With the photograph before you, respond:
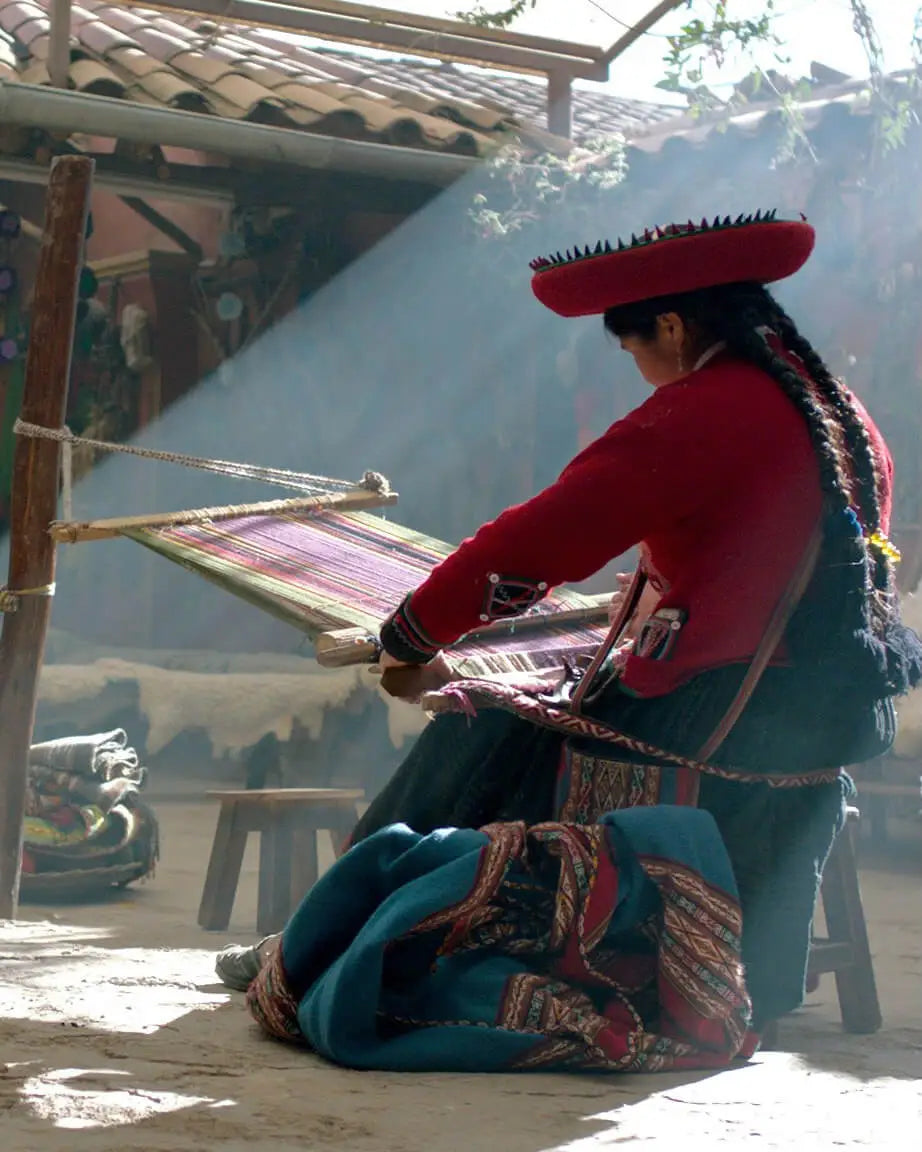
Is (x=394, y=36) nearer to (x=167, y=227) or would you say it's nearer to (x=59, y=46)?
(x=59, y=46)

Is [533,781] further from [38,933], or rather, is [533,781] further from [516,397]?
[516,397]

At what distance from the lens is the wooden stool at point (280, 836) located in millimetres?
5281

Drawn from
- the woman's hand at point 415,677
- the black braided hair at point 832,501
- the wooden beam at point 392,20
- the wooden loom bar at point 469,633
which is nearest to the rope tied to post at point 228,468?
the wooden loom bar at point 469,633

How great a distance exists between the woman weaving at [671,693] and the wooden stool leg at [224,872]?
232 centimetres

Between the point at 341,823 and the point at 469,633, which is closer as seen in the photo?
the point at 469,633

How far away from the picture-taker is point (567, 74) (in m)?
7.61

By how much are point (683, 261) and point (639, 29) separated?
447 centimetres

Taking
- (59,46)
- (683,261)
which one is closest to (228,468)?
(683,261)

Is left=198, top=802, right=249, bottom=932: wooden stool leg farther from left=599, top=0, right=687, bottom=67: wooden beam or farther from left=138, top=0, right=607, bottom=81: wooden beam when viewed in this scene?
left=599, top=0, right=687, bottom=67: wooden beam

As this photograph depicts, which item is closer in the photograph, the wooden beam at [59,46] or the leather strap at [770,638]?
the leather strap at [770,638]

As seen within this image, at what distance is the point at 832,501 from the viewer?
282cm

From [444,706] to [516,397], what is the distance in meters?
5.44

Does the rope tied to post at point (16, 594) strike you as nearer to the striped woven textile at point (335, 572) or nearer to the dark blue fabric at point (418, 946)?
the striped woven textile at point (335, 572)

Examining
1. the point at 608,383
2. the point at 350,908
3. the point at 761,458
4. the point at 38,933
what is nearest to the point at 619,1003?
the point at 350,908
